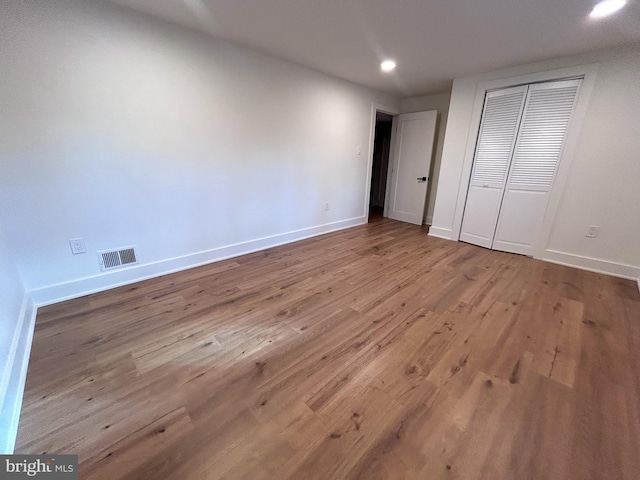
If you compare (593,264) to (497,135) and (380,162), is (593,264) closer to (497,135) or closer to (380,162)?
(497,135)

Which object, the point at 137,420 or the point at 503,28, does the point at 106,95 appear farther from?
the point at 503,28

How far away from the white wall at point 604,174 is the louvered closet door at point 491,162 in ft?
1.08

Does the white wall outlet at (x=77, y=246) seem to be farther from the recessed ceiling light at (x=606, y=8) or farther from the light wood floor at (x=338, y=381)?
the recessed ceiling light at (x=606, y=8)

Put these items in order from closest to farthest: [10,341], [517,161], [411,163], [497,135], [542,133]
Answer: [10,341] → [542,133] → [517,161] → [497,135] → [411,163]

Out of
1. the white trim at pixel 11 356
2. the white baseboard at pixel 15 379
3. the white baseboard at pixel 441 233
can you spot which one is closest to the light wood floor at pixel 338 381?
the white baseboard at pixel 15 379

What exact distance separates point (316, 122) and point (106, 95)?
240 cm

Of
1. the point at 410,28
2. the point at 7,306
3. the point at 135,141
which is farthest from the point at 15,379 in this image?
the point at 410,28

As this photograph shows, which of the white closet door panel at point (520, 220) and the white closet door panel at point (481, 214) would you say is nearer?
the white closet door panel at point (520, 220)

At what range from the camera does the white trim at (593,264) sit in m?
2.79

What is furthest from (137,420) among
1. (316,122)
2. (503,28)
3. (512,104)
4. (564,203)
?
(512,104)

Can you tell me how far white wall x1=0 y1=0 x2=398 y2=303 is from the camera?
184 centimetres

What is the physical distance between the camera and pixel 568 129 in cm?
293

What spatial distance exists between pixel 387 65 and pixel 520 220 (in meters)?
2.72

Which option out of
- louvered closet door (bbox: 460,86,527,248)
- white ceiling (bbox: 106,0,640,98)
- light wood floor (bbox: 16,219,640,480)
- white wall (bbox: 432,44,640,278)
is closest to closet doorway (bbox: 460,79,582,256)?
louvered closet door (bbox: 460,86,527,248)
